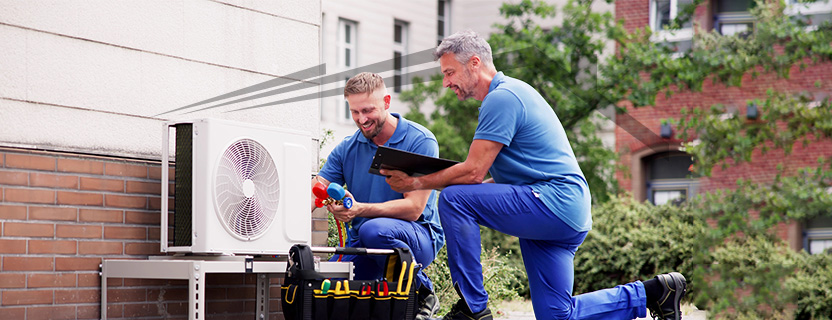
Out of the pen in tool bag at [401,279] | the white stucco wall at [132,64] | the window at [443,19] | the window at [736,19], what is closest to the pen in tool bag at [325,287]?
the pen in tool bag at [401,279]

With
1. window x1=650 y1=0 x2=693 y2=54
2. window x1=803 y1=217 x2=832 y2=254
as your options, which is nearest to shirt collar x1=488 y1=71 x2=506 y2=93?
window x1=803 y1=217 x2=832 y2=254

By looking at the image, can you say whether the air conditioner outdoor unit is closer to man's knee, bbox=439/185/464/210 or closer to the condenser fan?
the condenser fan

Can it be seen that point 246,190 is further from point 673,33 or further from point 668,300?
point 673,33

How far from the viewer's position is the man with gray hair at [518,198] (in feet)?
11.8

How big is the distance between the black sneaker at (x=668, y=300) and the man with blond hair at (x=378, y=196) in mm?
989

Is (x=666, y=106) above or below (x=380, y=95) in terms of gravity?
above

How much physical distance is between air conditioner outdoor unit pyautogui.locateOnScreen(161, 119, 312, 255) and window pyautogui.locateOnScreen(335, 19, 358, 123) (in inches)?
538

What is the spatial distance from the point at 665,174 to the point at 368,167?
13.6 meters

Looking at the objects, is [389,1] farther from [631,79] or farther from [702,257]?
[702,257]

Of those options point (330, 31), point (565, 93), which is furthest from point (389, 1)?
point (565, 93)

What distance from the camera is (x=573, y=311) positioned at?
387 centimetres

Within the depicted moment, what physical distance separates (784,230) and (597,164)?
1052 centimetres

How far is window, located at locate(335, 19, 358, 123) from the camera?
57.9 feet

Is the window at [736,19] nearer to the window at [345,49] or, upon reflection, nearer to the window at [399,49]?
the window at [345,49]
